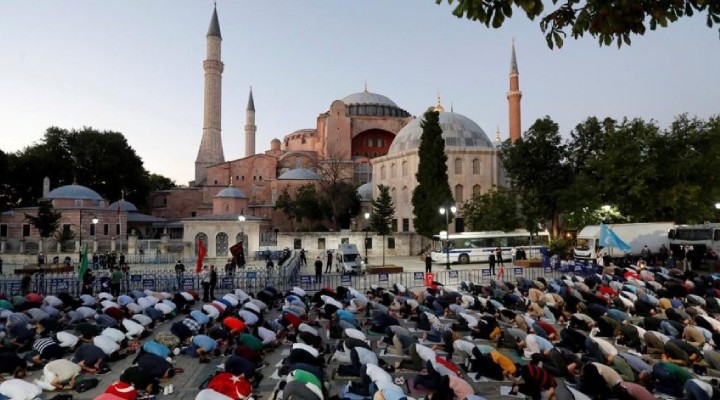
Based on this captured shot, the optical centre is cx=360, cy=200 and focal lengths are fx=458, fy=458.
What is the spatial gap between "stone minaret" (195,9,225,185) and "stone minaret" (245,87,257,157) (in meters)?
17.2

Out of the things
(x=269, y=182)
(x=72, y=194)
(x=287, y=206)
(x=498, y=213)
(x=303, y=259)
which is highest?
(x=269, y=182)

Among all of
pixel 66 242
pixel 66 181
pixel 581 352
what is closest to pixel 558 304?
pixel 581 352

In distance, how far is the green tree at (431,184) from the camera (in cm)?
3475

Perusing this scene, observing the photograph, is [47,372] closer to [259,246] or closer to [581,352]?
[581,352]

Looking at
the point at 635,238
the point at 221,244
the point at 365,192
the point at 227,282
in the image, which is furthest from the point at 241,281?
→ the point at 365,192

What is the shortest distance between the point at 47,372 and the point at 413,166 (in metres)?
37.1

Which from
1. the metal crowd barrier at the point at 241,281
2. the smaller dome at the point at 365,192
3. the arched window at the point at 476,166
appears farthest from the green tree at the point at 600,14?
the smaller dome at the point at 365,192

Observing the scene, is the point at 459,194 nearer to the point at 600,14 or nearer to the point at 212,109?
the point at 212,109

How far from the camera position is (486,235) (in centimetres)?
2869

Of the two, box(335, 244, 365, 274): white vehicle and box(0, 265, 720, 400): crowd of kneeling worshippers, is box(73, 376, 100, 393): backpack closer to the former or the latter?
box(0, 265, 720, 400): crowd of kneeling worshippers

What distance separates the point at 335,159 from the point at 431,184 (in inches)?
954

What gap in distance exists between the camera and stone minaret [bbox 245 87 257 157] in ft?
256

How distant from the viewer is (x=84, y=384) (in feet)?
26.1

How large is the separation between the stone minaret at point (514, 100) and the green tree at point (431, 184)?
19463 mm
